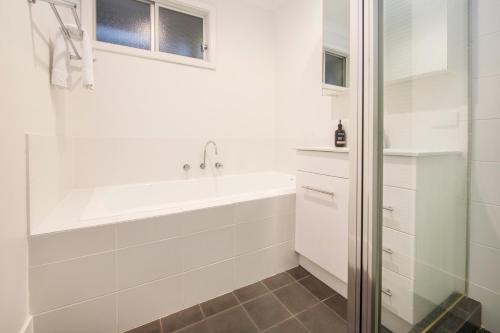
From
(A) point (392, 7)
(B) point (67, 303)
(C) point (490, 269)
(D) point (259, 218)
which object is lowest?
(B) point (67, 303)

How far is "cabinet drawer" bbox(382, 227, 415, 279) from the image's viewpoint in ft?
2.57

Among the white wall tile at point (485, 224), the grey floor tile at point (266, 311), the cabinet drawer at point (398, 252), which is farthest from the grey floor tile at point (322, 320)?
the white wall tile at point (485, 224)

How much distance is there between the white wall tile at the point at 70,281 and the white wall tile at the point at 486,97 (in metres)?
1.93

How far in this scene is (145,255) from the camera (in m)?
1.20

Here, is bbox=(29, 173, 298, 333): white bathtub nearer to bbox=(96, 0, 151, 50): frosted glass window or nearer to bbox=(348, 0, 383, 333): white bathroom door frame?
bbox=(348, 0, 383, 333): white bathroom door frame

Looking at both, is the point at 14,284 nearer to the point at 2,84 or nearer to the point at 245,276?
the point at 2,84

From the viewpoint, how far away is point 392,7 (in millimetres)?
729

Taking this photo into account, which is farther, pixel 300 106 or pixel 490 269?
pixel 300 106

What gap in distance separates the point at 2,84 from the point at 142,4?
1.71 meters

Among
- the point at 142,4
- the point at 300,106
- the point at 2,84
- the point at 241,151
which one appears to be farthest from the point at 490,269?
the point at 142,4

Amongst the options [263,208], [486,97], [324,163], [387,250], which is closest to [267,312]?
[263,208]

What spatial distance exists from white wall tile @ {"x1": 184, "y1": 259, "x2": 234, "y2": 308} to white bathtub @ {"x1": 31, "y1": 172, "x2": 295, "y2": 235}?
0.39m

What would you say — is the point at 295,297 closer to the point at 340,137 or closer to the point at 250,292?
the point at 250,292

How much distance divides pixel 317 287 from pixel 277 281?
27 centimetres
